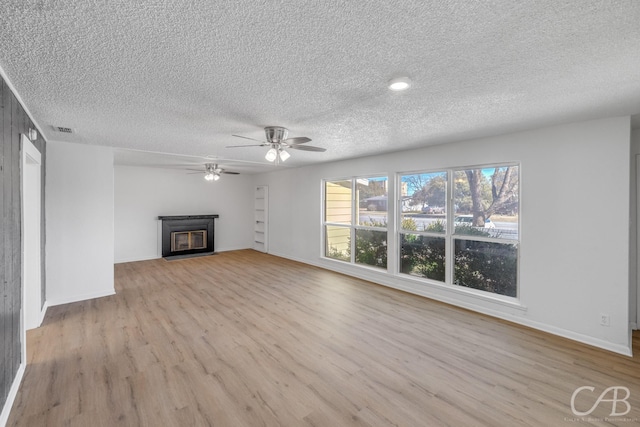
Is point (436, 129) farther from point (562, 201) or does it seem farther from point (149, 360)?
point (149, 360)

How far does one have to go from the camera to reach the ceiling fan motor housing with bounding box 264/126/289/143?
3.23m

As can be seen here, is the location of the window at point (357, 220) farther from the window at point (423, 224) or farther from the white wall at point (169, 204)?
the white wall at point (169, 204)

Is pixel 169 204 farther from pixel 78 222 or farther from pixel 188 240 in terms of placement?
pixel 78 222

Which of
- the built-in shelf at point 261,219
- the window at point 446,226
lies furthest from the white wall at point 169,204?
the window at point 446,226

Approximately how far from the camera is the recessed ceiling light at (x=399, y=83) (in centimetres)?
200

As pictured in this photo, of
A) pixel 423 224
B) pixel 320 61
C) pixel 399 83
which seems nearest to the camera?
pixel 320 61

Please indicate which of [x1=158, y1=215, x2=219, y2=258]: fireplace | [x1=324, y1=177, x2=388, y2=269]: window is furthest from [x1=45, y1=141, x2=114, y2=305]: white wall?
[x1=324, y1=177, x2=388, y2=269]: window

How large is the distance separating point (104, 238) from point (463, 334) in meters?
5.34

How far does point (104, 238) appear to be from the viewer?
14.5 feet

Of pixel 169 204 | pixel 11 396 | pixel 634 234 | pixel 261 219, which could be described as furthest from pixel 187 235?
pixel 634 234

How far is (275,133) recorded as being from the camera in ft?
10.7

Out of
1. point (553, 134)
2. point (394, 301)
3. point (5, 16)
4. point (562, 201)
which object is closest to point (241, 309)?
point (394, 301)

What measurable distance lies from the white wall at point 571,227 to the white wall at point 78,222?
216 inches

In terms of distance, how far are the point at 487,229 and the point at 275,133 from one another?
10.5ft
